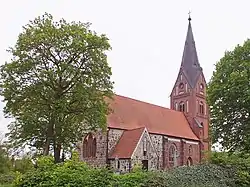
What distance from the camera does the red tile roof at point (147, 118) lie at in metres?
40.1

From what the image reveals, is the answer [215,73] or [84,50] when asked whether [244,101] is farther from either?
[84,50]

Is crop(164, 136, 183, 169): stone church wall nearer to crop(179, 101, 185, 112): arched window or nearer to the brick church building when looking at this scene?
the brick church building

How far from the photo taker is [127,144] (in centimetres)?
3591

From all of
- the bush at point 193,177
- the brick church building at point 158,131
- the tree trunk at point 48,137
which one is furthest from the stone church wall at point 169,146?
the bush at point 193,177

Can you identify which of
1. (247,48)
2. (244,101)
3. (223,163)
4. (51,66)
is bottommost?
(223,163)

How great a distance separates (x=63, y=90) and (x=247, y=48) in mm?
13104

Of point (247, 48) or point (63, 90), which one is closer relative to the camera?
point (63, 90)

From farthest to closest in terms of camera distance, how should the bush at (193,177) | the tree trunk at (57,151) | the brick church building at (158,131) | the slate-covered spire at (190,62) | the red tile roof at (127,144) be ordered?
the slate-covered spire at (190,62), the brick church building at (158,131), the red tile roof at (127,144), the tree trunk at (57,151), the bush at (193,177)

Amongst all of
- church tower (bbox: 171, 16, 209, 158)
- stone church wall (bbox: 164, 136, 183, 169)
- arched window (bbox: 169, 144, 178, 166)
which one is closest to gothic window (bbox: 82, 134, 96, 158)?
stone church wall (bbox: 164, 136, 183, 169)

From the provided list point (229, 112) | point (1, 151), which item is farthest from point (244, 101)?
point (1, 151)

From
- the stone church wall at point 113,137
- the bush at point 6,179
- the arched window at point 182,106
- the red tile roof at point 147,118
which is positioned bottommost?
the bush at point 6,179

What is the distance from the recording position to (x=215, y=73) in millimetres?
28562

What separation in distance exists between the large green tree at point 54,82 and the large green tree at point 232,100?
8402 mm

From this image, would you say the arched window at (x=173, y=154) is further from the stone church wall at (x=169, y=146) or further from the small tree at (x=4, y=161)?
the small tree at (x=4, y=161)
